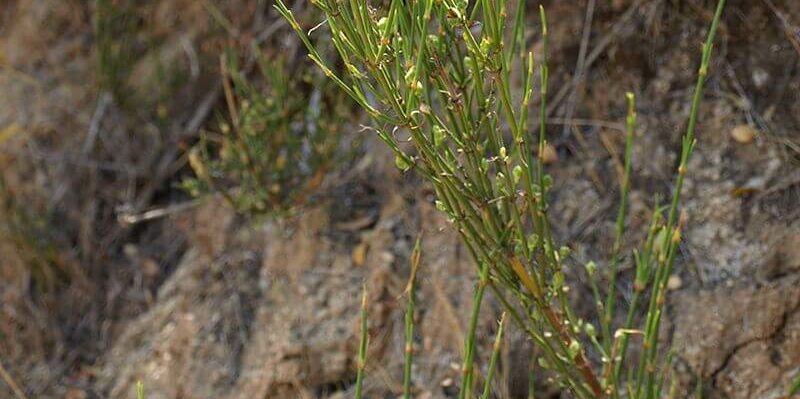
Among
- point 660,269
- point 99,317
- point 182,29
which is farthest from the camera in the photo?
point 182,29

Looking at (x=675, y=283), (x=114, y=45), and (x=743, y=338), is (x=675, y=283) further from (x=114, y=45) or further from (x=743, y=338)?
(x=114, y=45)

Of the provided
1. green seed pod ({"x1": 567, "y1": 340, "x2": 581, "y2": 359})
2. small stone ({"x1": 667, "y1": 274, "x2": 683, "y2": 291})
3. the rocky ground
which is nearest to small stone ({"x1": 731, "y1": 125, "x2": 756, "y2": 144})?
the rocky ground

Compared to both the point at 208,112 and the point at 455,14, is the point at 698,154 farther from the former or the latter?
the point at 208,112

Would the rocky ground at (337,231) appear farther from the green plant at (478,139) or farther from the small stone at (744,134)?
the green plant at (478,139)

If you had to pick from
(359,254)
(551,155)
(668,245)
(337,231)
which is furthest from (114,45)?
(668,245)

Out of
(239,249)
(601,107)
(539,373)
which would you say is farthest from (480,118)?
(239,249)
